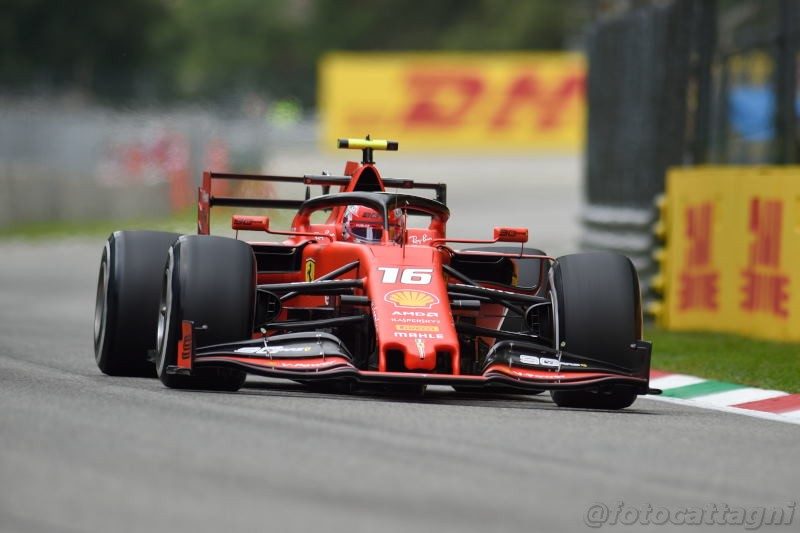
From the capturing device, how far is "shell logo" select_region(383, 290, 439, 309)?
906 centimetres

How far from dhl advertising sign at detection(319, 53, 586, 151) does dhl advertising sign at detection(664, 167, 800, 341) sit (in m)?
33.4

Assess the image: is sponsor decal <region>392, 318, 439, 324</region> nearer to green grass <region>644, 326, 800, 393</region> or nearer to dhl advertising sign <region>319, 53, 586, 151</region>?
green grass <region>644, 326, 800, 393</region>

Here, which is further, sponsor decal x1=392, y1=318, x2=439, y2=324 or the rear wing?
the rear wing

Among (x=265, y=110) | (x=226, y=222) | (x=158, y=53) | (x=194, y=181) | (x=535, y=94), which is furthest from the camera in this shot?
(x=158, y=53)

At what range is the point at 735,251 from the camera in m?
14.4

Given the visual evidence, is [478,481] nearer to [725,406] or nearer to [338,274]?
[338,274]

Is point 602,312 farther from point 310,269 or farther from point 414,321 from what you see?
point 310,269

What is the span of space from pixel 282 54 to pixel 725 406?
78.7 meters

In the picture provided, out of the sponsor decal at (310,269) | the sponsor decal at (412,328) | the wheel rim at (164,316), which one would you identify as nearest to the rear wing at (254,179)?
the sponsor decal at (310,269)

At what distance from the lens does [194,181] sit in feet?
112

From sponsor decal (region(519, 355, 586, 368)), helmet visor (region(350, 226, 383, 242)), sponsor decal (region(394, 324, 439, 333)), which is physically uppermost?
helmet visor (region(350, 226, 383, 242))

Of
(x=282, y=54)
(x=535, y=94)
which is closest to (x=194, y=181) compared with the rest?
(x=535, y=94)

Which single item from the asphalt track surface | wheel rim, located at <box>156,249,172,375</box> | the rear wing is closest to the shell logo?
the asphalt track surface

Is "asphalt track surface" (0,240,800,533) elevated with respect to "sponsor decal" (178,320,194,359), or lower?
lower
